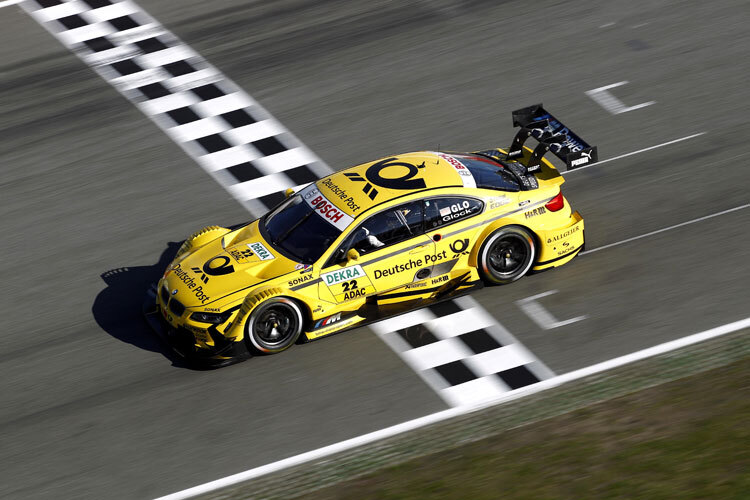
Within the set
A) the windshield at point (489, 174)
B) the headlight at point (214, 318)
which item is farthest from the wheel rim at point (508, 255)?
the headlight at point (214, 318)

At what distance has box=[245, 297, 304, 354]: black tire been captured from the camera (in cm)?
1066

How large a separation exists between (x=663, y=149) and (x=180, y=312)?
728cm

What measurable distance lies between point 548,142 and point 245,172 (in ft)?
15.8

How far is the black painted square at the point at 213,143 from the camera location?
1534 cm

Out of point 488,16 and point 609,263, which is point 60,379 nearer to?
point 609,263

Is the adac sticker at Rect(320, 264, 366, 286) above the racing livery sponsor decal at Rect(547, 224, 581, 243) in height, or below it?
above

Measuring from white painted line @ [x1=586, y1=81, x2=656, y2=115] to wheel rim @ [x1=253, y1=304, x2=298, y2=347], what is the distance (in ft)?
22.1

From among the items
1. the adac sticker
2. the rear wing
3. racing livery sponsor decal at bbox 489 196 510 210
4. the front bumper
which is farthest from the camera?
the rear wing

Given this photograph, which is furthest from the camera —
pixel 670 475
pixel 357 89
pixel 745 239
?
pixel 357 89

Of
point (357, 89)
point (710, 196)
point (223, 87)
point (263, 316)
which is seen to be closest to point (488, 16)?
point (357, 89)

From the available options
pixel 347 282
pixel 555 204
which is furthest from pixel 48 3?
pixel 555 204

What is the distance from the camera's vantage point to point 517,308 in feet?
37.8

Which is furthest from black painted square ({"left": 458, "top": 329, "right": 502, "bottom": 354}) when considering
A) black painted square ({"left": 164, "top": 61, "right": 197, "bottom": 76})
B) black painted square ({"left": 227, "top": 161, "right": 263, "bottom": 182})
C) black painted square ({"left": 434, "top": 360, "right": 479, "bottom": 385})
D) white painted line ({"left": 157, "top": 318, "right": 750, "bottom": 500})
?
black painted square ({"left": 164, "top": 61, "right": 197, "bottom": 76})

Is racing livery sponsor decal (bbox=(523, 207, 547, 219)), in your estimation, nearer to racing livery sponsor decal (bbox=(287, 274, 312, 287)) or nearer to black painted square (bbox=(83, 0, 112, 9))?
racing livery sponsor decal (bbox=(287, 274, 312, 287))
